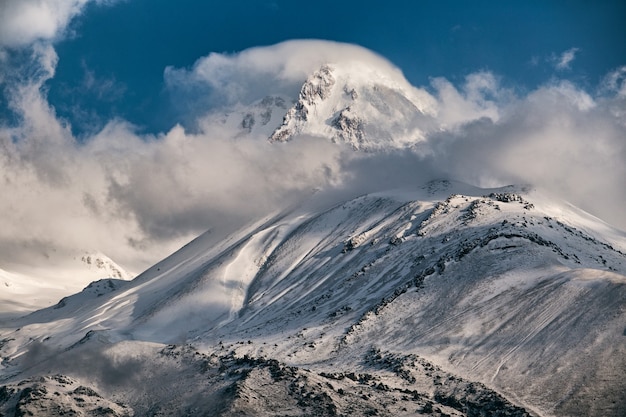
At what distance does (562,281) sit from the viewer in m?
170

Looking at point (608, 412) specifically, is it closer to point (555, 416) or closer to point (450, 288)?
point (555, 416)

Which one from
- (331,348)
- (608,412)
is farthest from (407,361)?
(608,412)

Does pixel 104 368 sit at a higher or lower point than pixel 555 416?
higher

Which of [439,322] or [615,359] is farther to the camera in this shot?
[439,322]

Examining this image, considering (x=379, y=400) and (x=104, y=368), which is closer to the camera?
(x=379, y=400)

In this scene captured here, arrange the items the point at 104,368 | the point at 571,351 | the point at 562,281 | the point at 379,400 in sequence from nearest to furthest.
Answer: the point at 379,400 < the point at 571,351 < the point at 104,368 < the point at 562,281

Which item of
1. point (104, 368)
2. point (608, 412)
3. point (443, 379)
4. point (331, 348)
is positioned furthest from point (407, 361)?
point (104, 368)

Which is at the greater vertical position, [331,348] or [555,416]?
[331,348]

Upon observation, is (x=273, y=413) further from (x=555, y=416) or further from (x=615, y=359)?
(x=615, y=359)

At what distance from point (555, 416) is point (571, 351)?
21.4m

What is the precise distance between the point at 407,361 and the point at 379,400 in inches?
1246

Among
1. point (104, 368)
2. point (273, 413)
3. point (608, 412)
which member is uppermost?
point (104, 368)

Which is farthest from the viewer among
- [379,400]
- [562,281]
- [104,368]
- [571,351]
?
[562,281]

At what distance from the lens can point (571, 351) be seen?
5566 inches
